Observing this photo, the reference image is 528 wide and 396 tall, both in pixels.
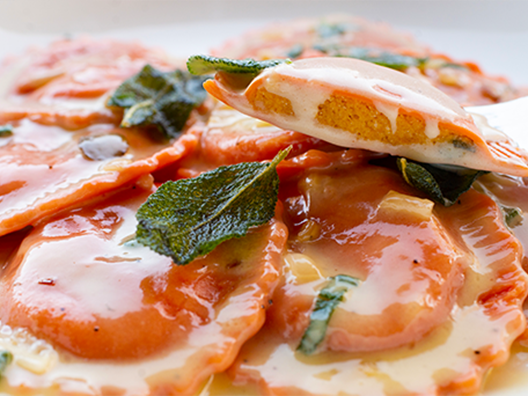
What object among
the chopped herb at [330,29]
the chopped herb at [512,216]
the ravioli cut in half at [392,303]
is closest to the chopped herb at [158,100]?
the ravioli cut in half at [392,303]

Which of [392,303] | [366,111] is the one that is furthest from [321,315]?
[366,111]

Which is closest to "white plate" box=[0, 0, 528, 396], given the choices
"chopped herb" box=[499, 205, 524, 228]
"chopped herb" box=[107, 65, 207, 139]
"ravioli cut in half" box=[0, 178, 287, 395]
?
"chopped herb" box=[107, 65, 207, 139]

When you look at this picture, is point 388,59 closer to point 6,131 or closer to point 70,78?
point 70,78

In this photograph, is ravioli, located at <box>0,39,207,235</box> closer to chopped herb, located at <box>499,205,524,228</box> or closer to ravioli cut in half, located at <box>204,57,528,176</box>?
ravioli cut in half, located at <box>204,57,528,176</box>

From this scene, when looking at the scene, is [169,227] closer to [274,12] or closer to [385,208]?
[385,208]

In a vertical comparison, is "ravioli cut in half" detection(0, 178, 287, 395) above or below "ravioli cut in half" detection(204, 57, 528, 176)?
below
